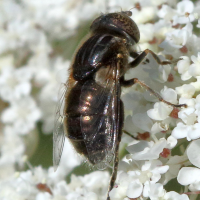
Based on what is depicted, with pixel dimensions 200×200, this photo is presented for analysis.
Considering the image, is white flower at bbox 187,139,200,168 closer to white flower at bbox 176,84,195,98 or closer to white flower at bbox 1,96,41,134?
white flower at bbox 176,84,195,98

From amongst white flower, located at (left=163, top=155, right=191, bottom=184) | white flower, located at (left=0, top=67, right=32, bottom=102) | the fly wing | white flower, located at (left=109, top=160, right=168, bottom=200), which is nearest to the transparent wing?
the fly wing

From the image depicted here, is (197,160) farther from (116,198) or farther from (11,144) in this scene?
(11,144)

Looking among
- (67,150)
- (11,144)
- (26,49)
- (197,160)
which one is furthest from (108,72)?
(26,49)

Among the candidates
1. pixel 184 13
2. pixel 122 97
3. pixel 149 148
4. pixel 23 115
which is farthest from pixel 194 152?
pixel 23 115

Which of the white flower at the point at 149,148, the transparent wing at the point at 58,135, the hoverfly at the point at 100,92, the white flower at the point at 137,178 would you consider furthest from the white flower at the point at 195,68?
the transparent wing at the point at 58,135

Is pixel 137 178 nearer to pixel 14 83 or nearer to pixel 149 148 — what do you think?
pixel 149 148

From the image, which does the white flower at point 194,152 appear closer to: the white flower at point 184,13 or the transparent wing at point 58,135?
the transparent wing at point 58,135
